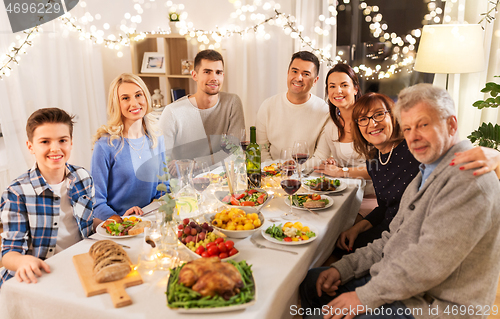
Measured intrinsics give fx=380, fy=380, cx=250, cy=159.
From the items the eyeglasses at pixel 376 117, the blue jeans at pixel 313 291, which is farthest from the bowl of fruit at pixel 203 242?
the eyeglasses at pixel 376 117

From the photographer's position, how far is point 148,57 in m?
4.14

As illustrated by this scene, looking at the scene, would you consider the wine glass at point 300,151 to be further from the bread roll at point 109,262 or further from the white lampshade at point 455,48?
the white lampshade at point 455,48

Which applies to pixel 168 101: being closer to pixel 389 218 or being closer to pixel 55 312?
pixel 389 218

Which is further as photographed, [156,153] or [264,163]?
[264,163]

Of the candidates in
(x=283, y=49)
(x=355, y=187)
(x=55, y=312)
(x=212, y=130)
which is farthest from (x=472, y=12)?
(x=55, y=312)

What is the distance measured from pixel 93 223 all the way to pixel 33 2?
2637mm

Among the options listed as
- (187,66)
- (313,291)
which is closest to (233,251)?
(313,291)

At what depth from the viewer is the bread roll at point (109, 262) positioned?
109 cm

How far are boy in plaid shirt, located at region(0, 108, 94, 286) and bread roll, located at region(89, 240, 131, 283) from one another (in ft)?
1.11

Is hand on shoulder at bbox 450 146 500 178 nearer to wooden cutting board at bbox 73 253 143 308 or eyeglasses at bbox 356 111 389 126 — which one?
eyeglasses at bbox 356 111 389 126

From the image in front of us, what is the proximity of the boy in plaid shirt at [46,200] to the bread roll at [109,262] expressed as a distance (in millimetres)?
339

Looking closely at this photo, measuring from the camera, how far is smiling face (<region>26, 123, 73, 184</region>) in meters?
1.47

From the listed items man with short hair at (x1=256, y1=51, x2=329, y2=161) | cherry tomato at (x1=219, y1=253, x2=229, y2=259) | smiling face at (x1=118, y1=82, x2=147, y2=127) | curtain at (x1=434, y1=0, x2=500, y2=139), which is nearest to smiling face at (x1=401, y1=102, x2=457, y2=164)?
cherry tomato at (x1=219, y1=253, x2=229, y2=259)

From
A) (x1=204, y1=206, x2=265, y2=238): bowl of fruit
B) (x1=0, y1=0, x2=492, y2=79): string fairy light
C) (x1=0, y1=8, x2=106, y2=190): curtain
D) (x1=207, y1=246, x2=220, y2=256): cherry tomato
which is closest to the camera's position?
(x1=207, y1=246, x2=220, y2=256): cherry tomato
